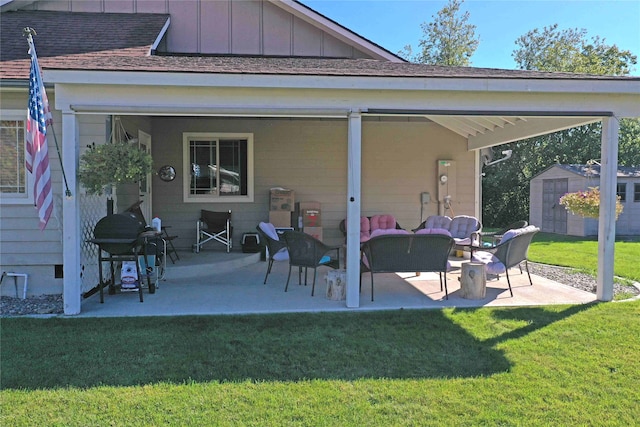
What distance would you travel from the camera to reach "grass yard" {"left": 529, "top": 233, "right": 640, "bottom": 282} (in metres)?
8.02

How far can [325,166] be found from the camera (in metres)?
9.63

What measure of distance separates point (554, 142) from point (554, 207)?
924 cm

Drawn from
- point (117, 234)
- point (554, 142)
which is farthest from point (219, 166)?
point (554, 142)

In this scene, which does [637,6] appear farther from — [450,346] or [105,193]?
[105,193]

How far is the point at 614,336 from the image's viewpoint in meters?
4.32

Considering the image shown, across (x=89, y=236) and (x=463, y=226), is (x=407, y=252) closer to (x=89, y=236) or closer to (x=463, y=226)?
(x=463, y=226)

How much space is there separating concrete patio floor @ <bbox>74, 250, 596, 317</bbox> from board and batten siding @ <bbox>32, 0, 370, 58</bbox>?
4.48 metres

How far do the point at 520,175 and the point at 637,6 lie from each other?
12191mm

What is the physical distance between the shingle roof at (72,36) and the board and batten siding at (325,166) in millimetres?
1846

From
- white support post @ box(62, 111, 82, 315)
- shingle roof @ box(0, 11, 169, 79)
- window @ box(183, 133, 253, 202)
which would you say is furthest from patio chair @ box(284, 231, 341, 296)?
shingle roof @ box(0, 11, 169, 79)

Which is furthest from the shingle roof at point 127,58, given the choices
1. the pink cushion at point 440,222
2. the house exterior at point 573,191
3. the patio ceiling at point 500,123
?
the house exterior at point 573,191

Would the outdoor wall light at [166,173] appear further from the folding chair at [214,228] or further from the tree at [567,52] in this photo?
the tree at [567,52]

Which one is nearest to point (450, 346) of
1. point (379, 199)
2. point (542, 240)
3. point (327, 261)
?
point (327, 261)

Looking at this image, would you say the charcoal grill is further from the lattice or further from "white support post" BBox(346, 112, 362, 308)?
"white support post" BBox(346, 112, 362, 308)
